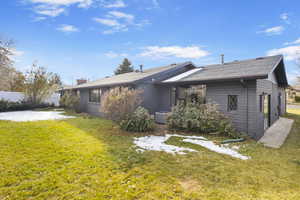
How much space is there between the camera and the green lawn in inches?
108

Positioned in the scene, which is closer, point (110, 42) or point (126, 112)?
point (126, 112)

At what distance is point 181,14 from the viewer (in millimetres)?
11320

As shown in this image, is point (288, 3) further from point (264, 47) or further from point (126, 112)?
point (126, 112)

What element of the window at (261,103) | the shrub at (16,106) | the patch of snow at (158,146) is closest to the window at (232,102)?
the window at (261,103)

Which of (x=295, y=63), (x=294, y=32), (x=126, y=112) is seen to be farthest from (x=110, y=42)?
(x=295, y=63)

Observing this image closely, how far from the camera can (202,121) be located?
757 centimetres

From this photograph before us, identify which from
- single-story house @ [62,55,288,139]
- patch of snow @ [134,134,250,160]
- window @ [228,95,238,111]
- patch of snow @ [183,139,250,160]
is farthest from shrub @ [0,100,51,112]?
window @ [228,95,238,111]

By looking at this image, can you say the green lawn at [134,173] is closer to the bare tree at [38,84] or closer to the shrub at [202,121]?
the shrub at [202,121]

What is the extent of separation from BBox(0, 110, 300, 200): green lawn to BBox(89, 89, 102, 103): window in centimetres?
810

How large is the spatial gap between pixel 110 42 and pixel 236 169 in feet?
49.5

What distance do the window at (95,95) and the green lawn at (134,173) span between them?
26.6 ft

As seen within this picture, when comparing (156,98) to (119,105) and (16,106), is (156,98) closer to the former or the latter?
(119,105)

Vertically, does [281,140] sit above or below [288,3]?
below

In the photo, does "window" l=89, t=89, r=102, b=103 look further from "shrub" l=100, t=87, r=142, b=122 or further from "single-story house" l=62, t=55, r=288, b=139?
"shrub" l=100, t=87, r=142, b=122
